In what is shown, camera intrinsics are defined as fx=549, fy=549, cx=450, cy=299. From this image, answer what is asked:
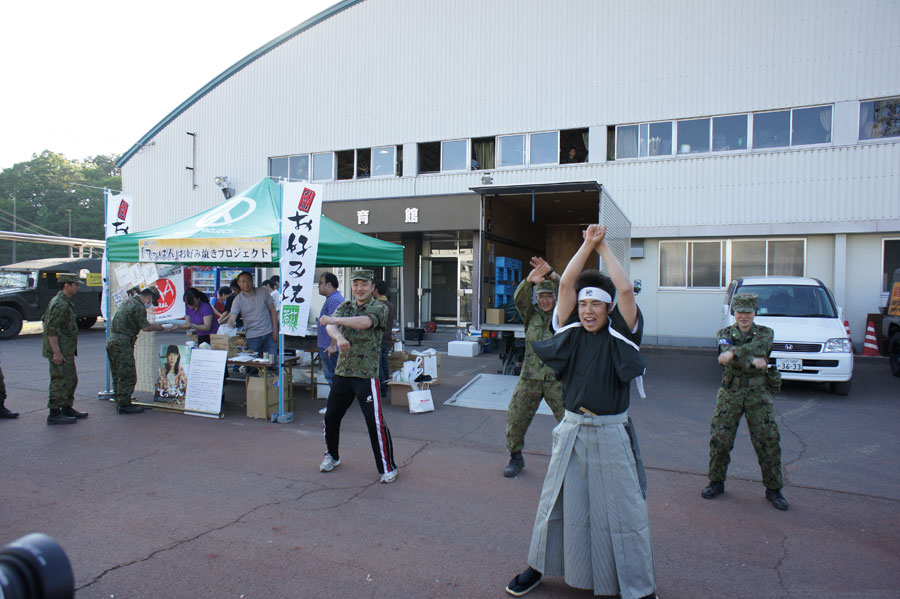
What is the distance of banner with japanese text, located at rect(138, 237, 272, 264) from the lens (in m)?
7.02

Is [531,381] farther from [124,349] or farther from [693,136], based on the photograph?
[693,136]

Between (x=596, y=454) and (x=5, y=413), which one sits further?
(x=5, y=413)

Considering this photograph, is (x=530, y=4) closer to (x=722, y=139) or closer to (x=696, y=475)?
(x=722, y=139)

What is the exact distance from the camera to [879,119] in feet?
40.2

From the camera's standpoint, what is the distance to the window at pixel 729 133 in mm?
13211

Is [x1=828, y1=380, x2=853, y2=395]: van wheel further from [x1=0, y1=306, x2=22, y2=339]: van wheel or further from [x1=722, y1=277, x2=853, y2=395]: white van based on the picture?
[x1=0, y1=306, x2=22, y2=339]: van wheel

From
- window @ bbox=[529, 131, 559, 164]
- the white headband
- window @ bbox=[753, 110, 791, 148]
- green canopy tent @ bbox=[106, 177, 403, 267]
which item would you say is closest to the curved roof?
window @ bbox=[529, 131, 559, 164]

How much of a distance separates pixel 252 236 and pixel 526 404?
13.9ft

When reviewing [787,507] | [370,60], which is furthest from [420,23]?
[787,507]

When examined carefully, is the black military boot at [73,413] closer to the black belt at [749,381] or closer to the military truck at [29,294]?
the black belt at [749,381]

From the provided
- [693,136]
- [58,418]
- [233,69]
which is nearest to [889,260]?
[693,136]

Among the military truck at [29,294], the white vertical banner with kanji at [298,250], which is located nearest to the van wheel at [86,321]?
the military truck at [29,294]

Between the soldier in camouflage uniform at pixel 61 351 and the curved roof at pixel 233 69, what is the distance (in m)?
13.3

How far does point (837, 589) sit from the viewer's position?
10.6 feet
